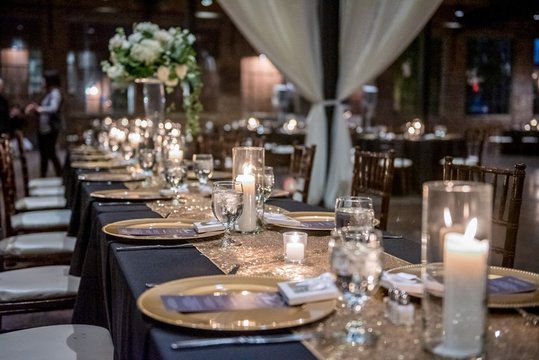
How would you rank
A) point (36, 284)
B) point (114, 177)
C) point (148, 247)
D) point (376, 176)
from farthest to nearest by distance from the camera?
1. point (114, 177)
2. point (376, 176)
3. point (36, 284)
4. point (148, 247)

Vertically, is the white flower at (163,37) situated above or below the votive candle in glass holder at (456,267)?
above

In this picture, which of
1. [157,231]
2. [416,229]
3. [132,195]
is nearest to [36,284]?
[132,195]

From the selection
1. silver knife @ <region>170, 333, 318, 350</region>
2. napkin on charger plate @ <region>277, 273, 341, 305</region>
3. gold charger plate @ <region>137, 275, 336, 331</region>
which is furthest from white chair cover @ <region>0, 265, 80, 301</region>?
silver knife @ <region>170, 333, 318, 350</region>

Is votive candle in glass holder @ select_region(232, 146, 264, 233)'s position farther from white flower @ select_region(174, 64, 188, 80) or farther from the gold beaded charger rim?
white flower @ select_region(174, 64, 188, 80)

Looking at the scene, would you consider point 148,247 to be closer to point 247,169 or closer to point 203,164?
point 247,169

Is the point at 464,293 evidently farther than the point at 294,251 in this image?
No

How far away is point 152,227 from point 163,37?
2.38m

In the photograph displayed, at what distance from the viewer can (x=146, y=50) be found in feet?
14.1

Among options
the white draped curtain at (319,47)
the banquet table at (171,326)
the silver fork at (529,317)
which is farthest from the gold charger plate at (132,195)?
the white draped curtain at (319,47)

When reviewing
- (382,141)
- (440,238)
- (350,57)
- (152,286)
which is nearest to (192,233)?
(152,286)

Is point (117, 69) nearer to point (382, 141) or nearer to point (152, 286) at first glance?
point (152, 286)

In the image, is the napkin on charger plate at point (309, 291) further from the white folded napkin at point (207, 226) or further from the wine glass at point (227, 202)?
the white folded napkin at point (207, 226)

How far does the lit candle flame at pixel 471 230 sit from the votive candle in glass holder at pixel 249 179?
Answer: 114cm

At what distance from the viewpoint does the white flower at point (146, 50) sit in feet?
14.1
